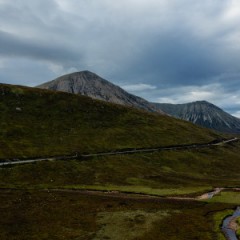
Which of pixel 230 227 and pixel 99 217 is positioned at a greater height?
pixel 230 227

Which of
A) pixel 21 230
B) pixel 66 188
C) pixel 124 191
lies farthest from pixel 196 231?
pixel 66 188

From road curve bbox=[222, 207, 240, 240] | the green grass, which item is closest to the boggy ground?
the green grass

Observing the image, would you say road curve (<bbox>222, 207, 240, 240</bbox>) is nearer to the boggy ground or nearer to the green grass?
the green grass

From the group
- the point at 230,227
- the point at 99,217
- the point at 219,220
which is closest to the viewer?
the point at 230,227

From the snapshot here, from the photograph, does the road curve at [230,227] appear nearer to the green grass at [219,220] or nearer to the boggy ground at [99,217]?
the green grass at [219,220]

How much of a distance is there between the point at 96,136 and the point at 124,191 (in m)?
88.3

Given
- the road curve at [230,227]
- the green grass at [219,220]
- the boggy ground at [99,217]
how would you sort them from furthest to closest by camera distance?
the green grass at [219,220] < the road curve at [230,227] < the boggy ground at [99,217]

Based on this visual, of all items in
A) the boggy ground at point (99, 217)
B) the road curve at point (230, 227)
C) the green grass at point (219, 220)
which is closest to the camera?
the boggy ground at point (99, 217)

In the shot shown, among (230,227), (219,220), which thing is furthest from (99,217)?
(230,227)

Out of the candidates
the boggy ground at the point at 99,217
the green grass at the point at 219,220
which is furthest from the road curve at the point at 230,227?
the boggy ground at the point at 99,217

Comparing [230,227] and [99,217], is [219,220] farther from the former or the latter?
[99,217]

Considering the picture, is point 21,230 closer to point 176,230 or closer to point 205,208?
point 176,230

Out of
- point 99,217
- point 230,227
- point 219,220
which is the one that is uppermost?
point 219,220

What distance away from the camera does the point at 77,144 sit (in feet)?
563
